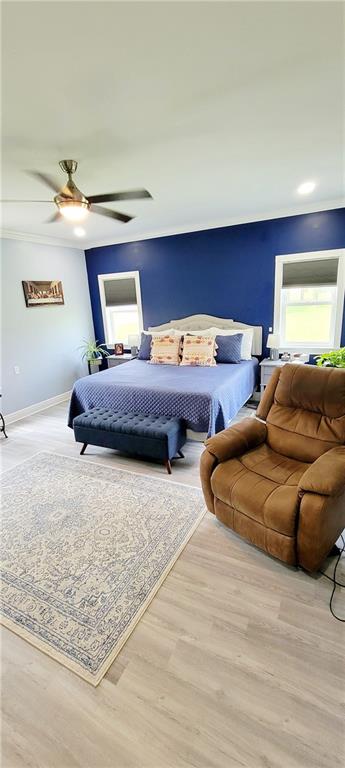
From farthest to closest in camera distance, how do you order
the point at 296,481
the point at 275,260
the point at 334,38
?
the point at 275,260, the point at 296,481, the point at 334,38

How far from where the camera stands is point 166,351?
4.42 m

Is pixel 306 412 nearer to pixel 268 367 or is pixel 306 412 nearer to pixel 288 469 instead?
pixel 288 469

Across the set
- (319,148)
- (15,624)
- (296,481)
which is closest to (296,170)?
(319,148)

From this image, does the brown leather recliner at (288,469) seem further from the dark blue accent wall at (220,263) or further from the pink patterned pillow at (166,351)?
the dark blue accent wall at (220,263)

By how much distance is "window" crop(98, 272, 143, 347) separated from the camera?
5.52 m

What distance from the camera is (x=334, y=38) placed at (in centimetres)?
138

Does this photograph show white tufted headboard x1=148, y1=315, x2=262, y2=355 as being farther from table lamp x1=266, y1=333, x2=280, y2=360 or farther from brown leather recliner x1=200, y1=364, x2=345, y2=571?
brown leather recliner x1=200, y1=364, x2=345, y2=571

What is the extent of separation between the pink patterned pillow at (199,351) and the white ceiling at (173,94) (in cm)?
182

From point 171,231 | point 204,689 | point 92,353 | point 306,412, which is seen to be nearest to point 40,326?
point 92,353

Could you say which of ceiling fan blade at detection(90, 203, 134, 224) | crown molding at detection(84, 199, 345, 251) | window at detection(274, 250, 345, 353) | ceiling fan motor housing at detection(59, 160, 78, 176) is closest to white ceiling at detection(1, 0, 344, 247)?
ceiling fan motor housing at detection(59, 160, 78, 176)

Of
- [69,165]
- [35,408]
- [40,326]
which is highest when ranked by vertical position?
[69,165]

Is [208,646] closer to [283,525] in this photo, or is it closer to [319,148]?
[283,525]

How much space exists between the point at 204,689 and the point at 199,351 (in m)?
3.38

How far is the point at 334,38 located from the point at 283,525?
2.34 metres
